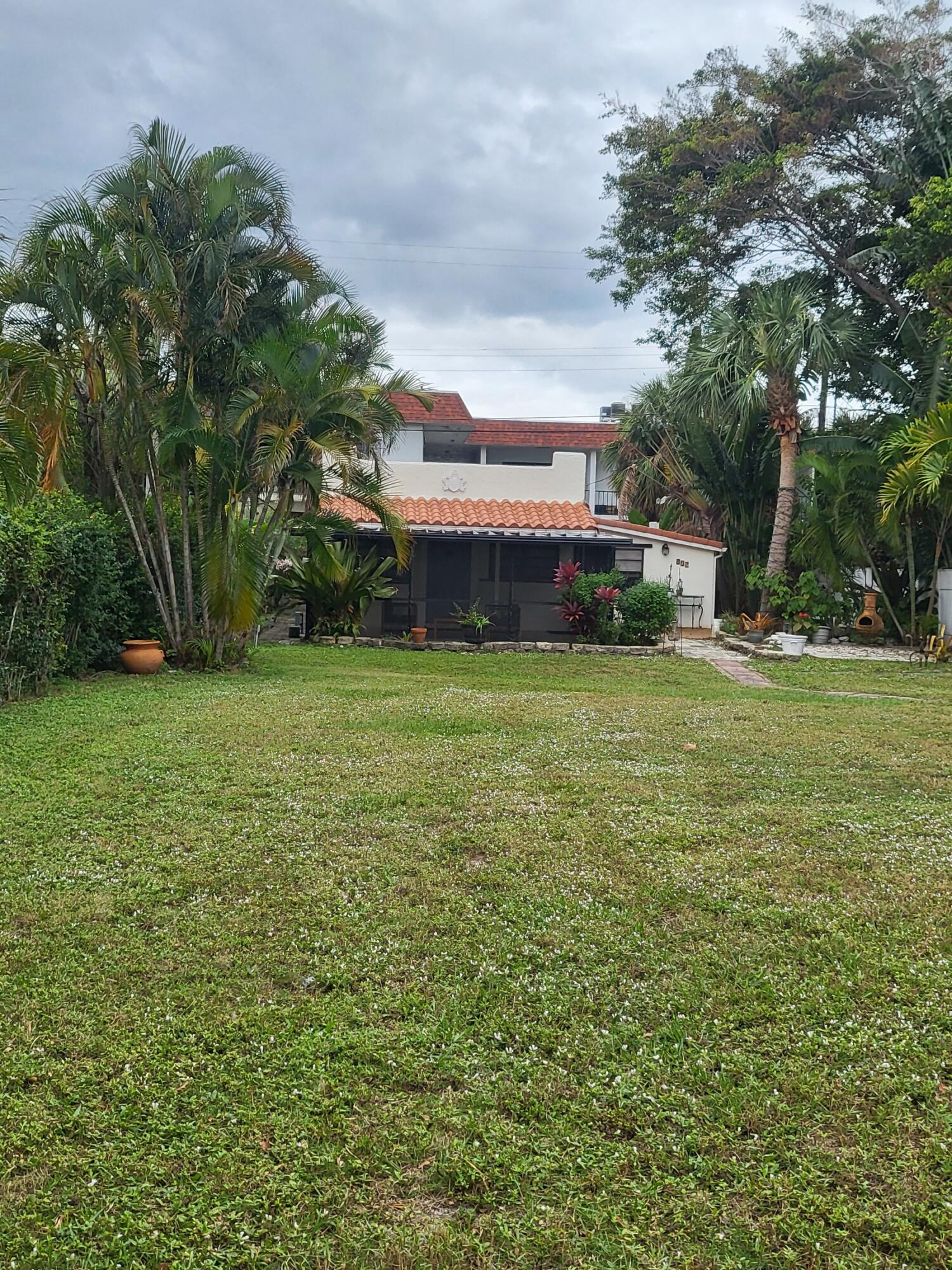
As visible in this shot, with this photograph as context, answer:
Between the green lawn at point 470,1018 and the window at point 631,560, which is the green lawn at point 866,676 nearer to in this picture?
the window at point 631,560

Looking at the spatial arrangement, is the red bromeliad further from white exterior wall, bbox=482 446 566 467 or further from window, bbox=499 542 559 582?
white exterior wall, bbox=482 446 566 467

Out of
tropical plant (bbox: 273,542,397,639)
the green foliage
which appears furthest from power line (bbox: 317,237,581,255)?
tropical plant (bbox: 273,542,397,639)

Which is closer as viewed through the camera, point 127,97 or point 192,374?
point 192,374

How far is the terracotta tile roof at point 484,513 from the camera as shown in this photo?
18.3 meters

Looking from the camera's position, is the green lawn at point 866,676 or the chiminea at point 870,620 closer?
the green lawn at point 866,676

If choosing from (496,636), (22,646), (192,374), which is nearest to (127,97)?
(192,374)

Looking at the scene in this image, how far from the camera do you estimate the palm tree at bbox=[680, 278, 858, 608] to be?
746 inches

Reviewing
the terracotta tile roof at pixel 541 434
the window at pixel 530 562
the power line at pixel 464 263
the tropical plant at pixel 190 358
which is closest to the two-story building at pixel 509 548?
the window at pixel 530 562

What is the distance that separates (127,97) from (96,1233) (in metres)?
15.1

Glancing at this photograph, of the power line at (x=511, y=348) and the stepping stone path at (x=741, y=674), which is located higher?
the power line at (x=511, y=348)

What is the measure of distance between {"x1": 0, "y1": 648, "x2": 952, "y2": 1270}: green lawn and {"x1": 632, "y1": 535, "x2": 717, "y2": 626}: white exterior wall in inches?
585

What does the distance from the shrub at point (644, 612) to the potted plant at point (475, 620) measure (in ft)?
8.99

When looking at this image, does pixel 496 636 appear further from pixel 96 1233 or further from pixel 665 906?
pixel 96 1233

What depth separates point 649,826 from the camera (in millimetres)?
5422
